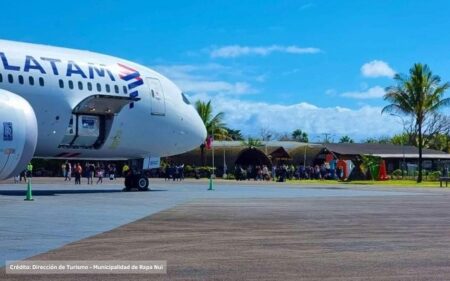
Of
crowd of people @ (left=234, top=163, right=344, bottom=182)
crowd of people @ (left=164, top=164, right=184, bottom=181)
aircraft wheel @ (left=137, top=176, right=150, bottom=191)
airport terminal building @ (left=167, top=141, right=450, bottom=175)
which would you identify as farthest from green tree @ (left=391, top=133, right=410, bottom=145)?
aircraft wheel @ (left=137, top=176, right=150, bottom=191)

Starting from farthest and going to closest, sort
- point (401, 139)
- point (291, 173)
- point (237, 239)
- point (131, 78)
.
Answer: point (401, 139)
point (291, 173)
point (131, 78)
point (237, 239)

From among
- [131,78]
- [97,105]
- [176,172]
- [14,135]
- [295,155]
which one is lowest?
[176,172]

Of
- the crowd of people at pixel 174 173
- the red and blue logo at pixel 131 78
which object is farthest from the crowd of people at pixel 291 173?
the red and blue logo at pixel 131 78

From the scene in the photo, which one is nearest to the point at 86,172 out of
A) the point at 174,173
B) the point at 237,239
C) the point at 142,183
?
the point at 174,173

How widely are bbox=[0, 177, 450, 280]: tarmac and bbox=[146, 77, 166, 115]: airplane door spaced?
288 inches

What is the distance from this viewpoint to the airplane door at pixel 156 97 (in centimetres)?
2953

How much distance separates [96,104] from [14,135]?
13.1 metres

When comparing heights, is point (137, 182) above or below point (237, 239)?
above

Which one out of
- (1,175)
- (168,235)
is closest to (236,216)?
(168,235)

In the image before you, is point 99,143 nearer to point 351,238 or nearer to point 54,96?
point 54,96

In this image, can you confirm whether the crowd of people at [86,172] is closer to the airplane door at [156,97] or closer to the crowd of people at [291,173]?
the crowd of people at [291,173]

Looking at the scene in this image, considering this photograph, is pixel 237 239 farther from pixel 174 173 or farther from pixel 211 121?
pixel 211 121

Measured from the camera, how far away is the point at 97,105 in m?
27.7

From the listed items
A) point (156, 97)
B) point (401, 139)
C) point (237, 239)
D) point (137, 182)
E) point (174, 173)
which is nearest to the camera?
point (237, 239)
